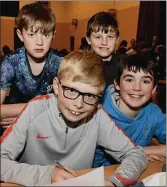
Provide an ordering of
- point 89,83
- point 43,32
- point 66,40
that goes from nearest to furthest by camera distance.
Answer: point 89,83, point 43,32, point 66,40

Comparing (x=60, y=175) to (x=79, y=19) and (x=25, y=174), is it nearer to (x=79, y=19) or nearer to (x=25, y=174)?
(x=25, y=174)

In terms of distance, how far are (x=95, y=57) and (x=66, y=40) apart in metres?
7.17

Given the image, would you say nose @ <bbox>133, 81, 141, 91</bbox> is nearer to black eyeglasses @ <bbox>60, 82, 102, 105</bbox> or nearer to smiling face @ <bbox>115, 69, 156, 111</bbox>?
smiling face @ <bbox>115, 69, 156, 111</bbox>

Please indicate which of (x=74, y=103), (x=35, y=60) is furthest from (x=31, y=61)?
(x=74, y=103)

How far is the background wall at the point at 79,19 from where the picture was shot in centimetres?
505

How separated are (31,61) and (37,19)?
0.67 ft

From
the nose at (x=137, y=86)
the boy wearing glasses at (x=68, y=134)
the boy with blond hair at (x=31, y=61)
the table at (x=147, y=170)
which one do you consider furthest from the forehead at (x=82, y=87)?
the boy with blond hair at (x=31, y=61)

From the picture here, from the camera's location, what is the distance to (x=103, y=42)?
145 cm

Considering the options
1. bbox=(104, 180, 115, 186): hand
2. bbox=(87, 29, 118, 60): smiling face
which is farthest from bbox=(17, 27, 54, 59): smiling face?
bbox=(104, 180, 115, 186): hand

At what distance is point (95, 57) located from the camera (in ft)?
2.99

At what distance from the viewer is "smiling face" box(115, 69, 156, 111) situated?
1175 millimetres

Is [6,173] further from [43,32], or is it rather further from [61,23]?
[61,23]

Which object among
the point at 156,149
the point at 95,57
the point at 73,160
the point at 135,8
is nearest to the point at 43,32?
the point at 95,57

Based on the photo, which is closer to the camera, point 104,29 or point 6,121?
point 6,121
